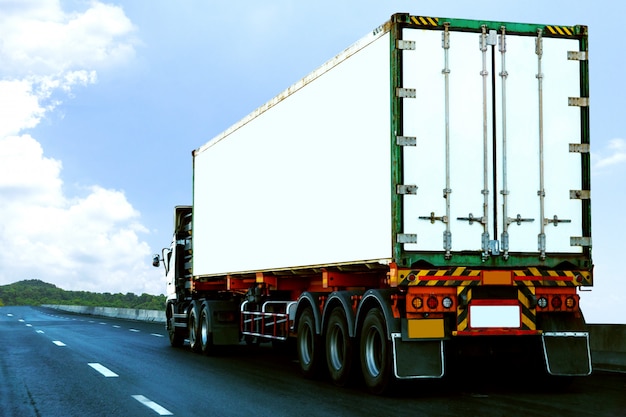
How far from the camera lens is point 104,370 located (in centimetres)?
1536

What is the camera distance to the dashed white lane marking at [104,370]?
14.5m

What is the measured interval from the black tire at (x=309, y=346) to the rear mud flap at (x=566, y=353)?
3428mm

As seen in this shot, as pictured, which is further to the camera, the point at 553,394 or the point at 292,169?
the point at 292,169

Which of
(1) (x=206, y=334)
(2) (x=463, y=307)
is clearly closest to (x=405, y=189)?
(2) (x=463, y=307)

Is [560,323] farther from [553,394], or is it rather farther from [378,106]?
[378,106]

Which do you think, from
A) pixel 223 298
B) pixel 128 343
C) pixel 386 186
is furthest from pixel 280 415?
pixel 128 343

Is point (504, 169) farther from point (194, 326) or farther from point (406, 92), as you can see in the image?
point (194, 326)

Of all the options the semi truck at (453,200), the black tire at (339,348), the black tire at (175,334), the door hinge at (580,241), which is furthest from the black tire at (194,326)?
the door hinge at (580,241)

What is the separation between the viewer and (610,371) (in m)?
15.5

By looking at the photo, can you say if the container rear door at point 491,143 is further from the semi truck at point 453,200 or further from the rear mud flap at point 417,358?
the rear mud flap at point 417,358

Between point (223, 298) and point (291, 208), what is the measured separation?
6759mm

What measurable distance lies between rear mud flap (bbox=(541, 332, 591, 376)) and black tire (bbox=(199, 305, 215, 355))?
9.37m

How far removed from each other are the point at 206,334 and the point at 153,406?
378 inches

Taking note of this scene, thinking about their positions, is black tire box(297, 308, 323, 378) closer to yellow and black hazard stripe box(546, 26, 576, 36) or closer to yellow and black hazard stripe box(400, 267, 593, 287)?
yellow and black hazard stripe box(400, 267, 593, 287)
